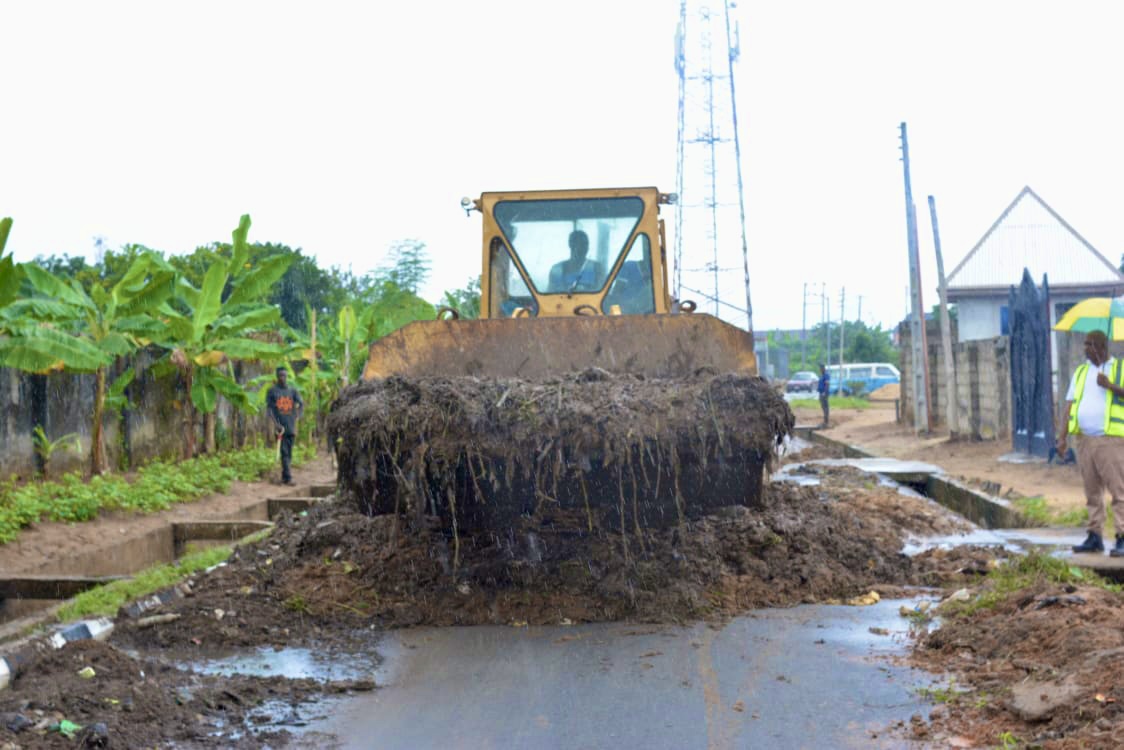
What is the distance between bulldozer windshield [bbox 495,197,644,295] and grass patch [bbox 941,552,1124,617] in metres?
4.29

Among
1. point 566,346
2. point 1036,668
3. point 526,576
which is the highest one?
point 566,346

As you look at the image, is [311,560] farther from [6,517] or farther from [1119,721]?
[1119,721]

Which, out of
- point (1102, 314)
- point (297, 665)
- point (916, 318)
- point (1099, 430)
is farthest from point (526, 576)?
point (916, 318)

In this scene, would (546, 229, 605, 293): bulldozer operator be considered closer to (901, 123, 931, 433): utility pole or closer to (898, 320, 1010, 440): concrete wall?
(898, 320, 1010, 440): concrete wall

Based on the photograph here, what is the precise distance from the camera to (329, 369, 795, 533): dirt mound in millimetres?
6469

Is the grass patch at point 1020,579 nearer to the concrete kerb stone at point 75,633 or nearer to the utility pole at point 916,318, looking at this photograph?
the concrete kerb stone at point 75,633

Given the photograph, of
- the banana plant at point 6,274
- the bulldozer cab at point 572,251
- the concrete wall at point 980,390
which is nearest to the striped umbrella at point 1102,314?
the bulldozer cab at point 572,251

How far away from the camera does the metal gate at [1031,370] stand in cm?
1689

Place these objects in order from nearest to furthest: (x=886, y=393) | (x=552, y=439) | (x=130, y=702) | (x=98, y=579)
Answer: (x=130, y=702)
(x=552, y=439)
(x=98, y=579)
(x=886, y=393)

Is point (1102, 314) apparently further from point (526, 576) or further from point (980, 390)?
point (980, 390)

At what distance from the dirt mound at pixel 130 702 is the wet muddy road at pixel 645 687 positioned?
1.27 ft

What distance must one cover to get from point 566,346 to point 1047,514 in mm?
6050

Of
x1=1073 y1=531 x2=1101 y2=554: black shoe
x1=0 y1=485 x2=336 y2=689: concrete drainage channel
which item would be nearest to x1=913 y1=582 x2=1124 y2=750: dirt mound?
x1=1073 y1=531 x2=1101 y2=554: black shoe

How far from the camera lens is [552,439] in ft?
21.2
